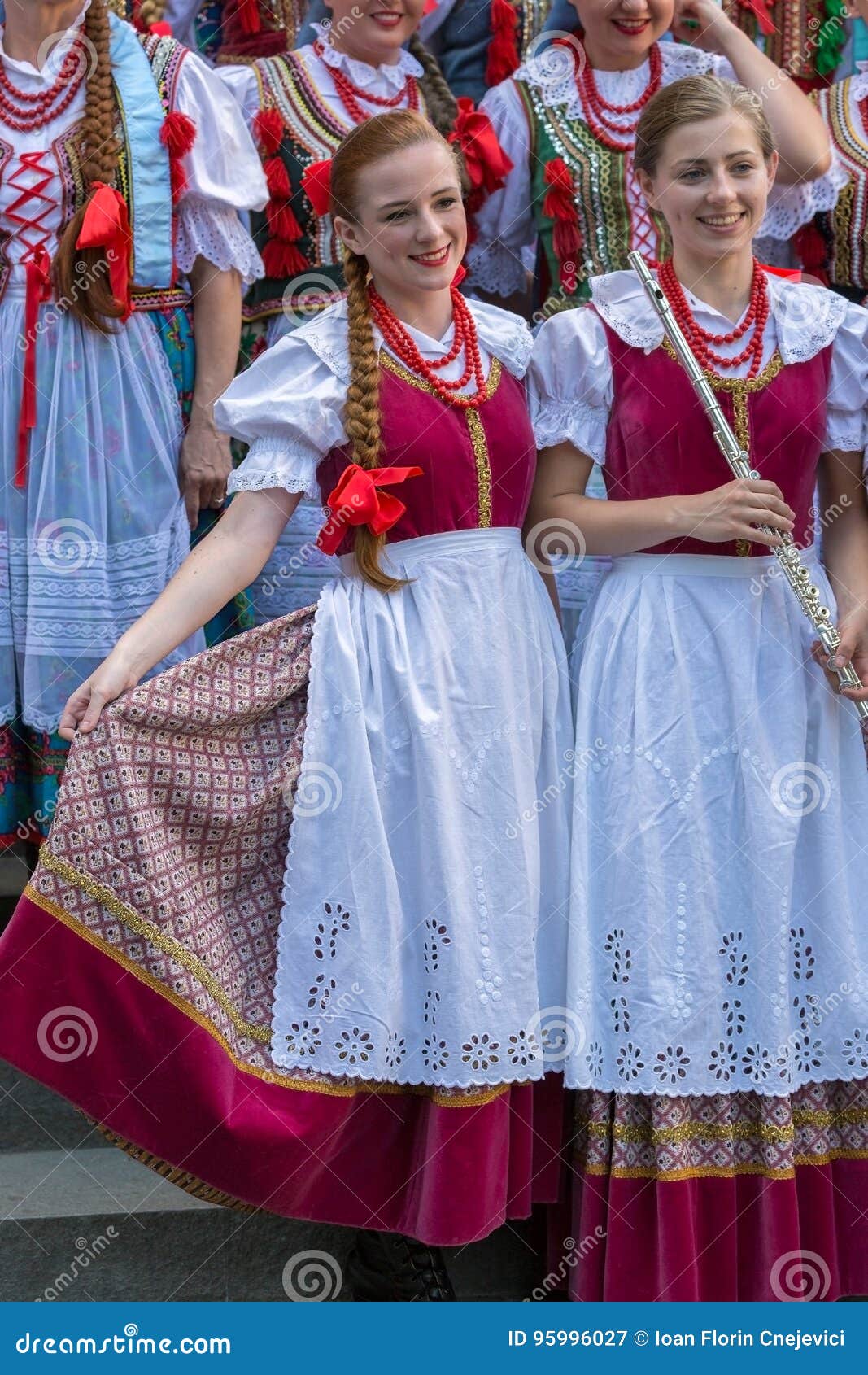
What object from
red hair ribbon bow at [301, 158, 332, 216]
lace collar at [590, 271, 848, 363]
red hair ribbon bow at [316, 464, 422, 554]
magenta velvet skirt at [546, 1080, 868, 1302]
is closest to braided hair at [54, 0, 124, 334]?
red hair ribbon bow at [301, 158, 332, 216]

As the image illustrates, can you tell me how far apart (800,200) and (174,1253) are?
242cm

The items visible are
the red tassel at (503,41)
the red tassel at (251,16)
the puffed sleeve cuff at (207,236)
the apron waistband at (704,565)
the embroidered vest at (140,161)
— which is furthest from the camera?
the red tassel at (251,16)

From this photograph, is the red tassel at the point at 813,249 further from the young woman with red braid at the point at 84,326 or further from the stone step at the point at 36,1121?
the stone step at the point at 36,1121

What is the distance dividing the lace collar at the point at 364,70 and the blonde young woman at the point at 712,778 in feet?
3.53

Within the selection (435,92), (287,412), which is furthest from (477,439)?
(435,92)

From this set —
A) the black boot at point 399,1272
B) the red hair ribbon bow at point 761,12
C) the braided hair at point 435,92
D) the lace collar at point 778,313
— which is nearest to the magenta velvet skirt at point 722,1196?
the black boot at point 399,1272

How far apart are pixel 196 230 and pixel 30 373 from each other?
453 millimetres

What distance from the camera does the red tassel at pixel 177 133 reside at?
3.41 meters

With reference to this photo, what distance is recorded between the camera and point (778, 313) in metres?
2.85

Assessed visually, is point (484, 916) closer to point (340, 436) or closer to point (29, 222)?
point (340, 436)

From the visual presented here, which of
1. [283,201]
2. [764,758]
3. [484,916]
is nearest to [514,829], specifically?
[484,916]

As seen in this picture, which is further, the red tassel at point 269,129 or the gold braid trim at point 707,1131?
the red tassel at point 269,129

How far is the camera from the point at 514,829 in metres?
2.69

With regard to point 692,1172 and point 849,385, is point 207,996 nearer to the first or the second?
point 692,1172
